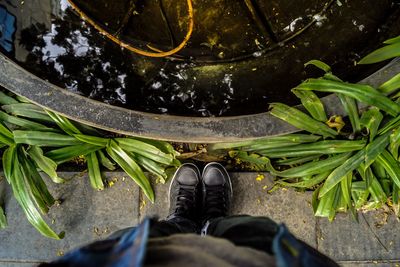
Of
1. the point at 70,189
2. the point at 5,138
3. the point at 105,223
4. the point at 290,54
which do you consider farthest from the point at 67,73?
the point at 290,54

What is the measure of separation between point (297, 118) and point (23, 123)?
1334 mm

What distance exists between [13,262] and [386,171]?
1967 millimetres

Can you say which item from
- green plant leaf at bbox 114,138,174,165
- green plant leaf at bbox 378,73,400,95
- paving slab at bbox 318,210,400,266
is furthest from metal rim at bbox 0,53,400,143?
paving slab at bbox 318,210,400,266

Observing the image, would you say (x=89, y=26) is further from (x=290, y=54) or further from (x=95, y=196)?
(x=290, y=54)

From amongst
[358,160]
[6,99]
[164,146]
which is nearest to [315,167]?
[358,160]

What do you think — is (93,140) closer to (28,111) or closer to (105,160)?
(105,160)

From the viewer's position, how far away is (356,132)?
203 cm

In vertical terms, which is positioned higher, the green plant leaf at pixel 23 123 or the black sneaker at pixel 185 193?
the green plant leaf at pixel 23 123

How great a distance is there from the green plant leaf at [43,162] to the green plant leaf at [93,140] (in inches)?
7.5

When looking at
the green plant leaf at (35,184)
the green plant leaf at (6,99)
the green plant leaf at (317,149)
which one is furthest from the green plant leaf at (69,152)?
the green plant leaf at (317,149)

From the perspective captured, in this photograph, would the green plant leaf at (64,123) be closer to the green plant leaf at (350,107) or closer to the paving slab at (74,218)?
the paving slab at (74,218)

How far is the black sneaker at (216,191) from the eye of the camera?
7.34 feet

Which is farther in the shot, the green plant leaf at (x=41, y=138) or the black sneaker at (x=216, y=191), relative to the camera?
the black sneaker at (x=216, y=191)

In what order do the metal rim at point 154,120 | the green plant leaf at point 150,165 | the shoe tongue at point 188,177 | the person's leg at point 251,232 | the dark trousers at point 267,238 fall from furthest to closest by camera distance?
the shoe tongue at point 188,177 < the green plant leaf at point 150,165 < the metal rim at point 154,120 < the person's leg at point 251,232 < the dark trousers at point 267,238
